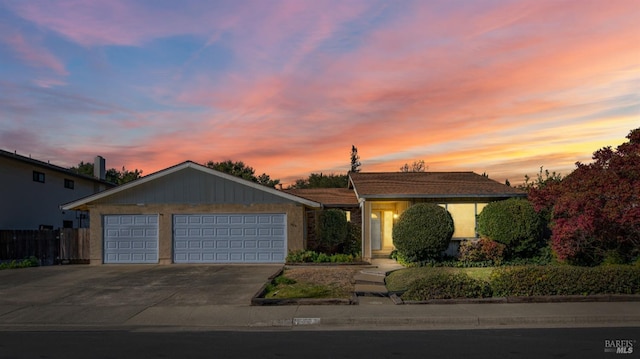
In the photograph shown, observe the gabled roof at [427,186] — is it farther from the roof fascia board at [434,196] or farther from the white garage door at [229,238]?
the white garage door at [229,238]

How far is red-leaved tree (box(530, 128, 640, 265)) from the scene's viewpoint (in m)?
11.8

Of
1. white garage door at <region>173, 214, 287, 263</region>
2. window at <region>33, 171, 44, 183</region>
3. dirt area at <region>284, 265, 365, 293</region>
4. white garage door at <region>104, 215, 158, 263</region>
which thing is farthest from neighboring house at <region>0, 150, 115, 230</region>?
dirt area at <region>284, 265, 365, 293</region>

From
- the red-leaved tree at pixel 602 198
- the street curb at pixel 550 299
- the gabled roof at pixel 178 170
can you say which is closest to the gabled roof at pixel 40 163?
the gabled roof at pixel 178 170

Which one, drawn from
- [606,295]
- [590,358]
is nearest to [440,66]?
[606,295]

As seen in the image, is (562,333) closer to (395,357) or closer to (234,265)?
(395,357)

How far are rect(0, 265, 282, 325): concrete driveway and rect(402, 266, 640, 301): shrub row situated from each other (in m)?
4.68

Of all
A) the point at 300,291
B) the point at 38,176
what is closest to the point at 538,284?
the point at 300,291

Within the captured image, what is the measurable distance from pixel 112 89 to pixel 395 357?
56.6 ft

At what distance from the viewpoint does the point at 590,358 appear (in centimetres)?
718

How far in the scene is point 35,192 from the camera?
28859 millimetres

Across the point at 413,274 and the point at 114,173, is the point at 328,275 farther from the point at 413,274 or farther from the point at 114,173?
the point at 114,173

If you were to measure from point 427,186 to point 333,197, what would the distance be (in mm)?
5796

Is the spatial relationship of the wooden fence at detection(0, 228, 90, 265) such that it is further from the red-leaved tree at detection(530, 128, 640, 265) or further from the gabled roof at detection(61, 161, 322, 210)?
the red-leaved tree at detection(530, 128, 640, 265)

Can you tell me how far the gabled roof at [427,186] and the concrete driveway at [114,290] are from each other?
239 inches
